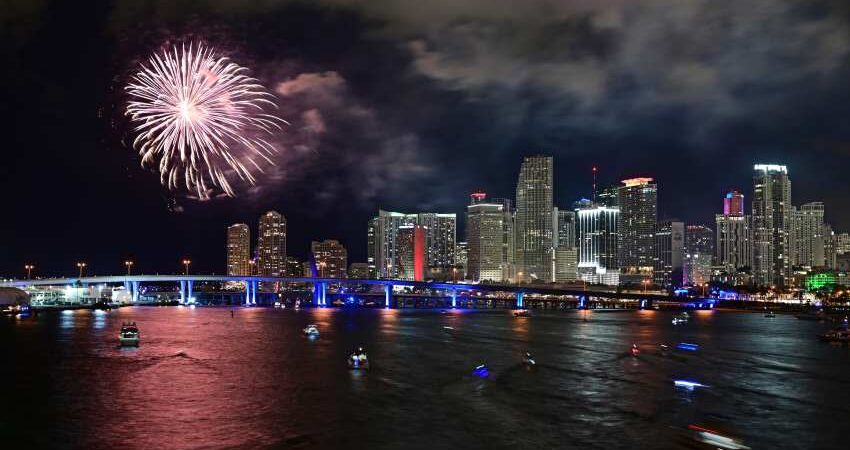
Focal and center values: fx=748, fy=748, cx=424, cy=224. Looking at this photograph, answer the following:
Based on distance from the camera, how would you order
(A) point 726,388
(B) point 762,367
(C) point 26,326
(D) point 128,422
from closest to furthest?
(D) point 128,422 < (A) point 726,388 < (B) point 762,367 < (C) point 26,326

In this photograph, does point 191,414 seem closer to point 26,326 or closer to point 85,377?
point 85,377

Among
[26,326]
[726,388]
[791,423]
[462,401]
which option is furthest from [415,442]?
[26,326]

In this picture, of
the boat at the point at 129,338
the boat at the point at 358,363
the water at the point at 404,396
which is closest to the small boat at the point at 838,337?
the water at the point at 404,396

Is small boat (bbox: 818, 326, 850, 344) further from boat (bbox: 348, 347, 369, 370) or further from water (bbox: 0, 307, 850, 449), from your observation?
boat (bbox: 348, 347, 369, 370)

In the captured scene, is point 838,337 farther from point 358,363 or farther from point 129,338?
point 129,338

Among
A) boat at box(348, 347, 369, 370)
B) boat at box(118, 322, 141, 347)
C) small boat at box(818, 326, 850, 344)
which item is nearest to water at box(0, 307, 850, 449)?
boat at box(348, 347, 369, 370)

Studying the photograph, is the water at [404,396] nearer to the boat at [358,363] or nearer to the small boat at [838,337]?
the boat at [358,363]

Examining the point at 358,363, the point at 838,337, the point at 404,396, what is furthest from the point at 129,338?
the point at 838,337

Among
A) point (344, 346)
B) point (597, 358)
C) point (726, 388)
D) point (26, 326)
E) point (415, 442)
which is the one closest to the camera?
point (415, 442)
